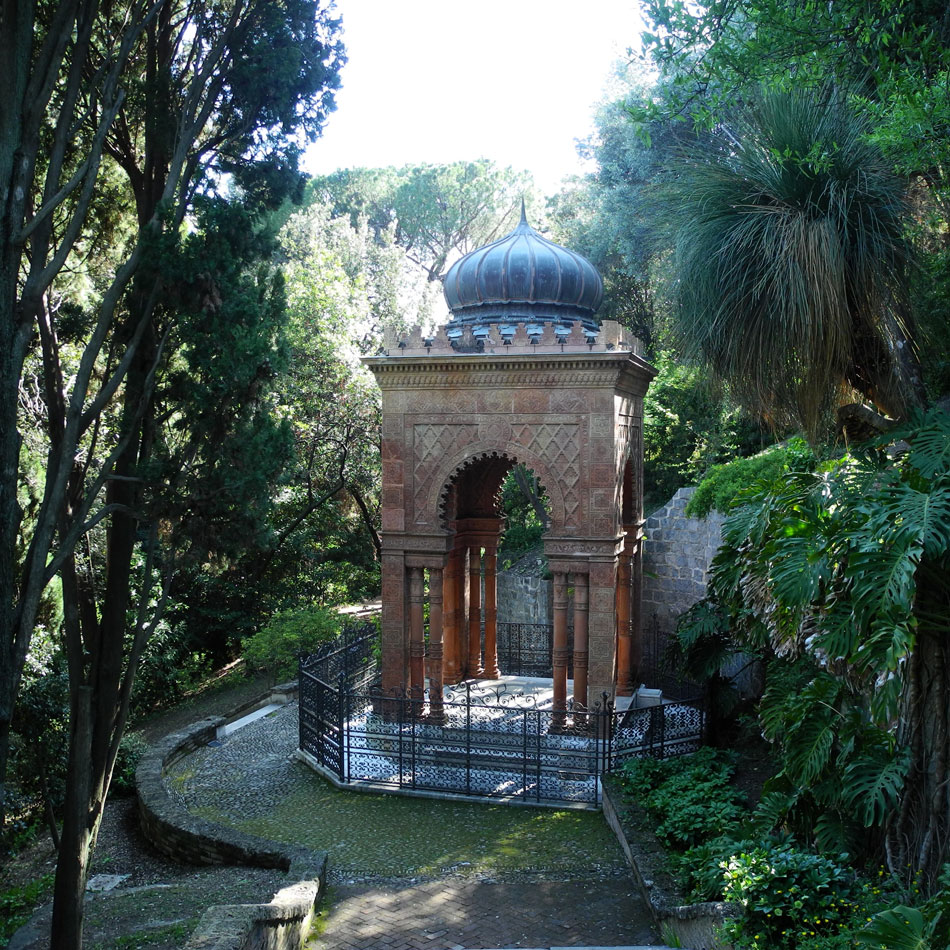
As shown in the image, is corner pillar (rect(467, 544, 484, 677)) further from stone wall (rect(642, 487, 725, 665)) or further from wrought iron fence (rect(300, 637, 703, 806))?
stone wall (rect(642, 487, 725, 665))

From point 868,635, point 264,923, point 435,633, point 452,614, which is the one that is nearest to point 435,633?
point 435,633

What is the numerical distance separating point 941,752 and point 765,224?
12.8 feet

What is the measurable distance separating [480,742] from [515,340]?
4.89m

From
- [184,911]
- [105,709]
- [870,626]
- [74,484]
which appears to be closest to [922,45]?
[870,626]

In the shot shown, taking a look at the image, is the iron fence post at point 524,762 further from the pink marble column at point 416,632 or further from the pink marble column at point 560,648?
the pink marble column at point 416,632

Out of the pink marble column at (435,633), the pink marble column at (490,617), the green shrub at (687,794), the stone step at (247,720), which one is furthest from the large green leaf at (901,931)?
the stone step at (247,720)

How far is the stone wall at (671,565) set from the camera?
14680 mm

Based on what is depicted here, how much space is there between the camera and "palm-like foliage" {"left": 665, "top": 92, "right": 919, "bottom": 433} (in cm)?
666

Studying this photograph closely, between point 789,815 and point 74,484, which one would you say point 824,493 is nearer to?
point 789,815

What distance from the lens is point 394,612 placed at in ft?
38.1

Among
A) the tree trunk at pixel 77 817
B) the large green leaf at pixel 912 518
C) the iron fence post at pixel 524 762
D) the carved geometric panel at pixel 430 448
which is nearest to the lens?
the large green leaf at pixel 912 518

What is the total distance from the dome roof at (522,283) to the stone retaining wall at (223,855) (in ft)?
22.3

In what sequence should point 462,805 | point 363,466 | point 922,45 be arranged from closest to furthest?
point 922,45
point 462,805
point 363,466

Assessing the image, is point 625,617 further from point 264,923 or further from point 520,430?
point 264,923
